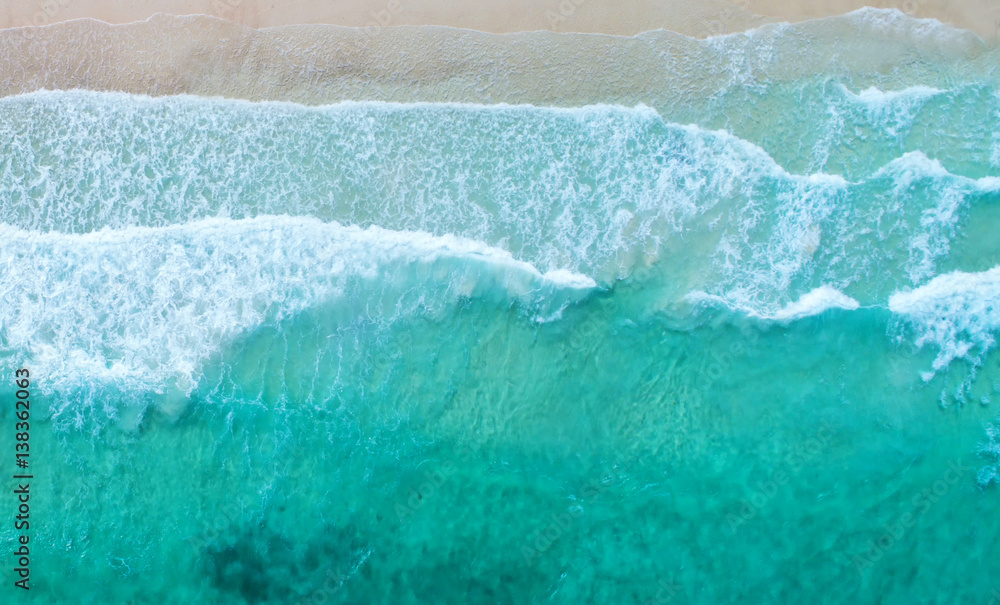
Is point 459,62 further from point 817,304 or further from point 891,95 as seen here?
point 891,95

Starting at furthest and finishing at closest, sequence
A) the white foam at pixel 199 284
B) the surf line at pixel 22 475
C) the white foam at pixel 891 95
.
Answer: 1. the white foam at pixel 891 95
2. the white foam at pixel 199 284
3. the surf line at pixel 22 475

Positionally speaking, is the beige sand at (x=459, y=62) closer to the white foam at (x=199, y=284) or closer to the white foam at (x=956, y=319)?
the white foam at (x=199, y=284)

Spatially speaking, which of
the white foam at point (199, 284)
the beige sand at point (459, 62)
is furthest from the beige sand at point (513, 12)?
the white foam at point (199, 284)

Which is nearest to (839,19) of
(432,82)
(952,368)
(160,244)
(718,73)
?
(718,73)

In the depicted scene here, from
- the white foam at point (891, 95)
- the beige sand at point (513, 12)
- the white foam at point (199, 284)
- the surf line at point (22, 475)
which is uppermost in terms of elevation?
the beige sand at point (513, 12)

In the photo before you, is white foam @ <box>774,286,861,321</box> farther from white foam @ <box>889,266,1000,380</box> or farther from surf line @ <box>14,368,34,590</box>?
surf line @ <box>14,368,34,590</box>

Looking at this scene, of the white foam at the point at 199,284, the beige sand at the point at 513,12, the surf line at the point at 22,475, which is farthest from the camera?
the beige sand at the point at 513,12
